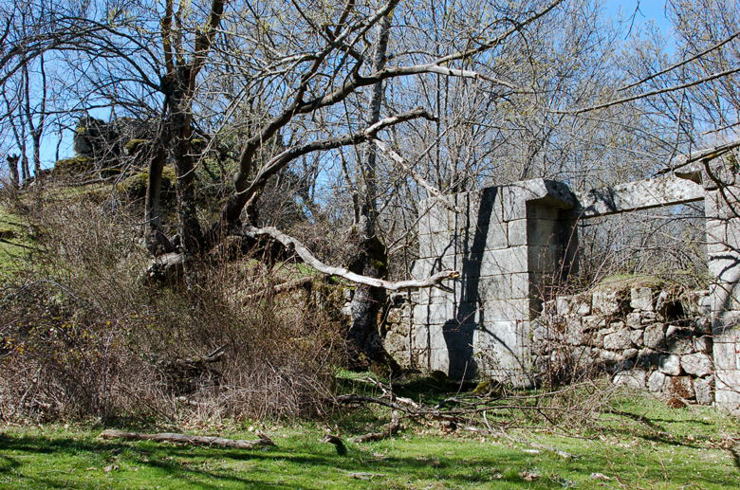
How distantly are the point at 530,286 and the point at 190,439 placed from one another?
5577mm

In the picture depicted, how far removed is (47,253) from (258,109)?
152 inches

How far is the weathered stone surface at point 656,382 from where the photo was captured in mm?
8844

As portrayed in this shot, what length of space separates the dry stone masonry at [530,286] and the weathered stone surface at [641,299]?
Answer: 0.6 inches

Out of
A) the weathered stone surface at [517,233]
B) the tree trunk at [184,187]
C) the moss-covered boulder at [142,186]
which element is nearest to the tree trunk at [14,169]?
the moss-covered boulder at [142,186]

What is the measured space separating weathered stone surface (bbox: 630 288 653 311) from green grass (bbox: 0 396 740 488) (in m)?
1.74

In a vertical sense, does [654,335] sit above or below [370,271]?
below

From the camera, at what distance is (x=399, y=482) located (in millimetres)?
5543

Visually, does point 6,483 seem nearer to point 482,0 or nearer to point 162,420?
point 162,420

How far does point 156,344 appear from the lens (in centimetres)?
877

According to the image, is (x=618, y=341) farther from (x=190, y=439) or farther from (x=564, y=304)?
(x=190, y=439)

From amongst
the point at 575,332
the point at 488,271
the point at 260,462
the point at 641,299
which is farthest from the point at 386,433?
the point at 488,271

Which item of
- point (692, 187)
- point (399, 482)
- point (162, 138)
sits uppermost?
point (162, 138)

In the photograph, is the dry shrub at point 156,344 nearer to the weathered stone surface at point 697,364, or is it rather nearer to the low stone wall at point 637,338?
the low stone wall at point 637,338

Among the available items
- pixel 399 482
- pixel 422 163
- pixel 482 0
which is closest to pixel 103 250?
pixel 399 482
